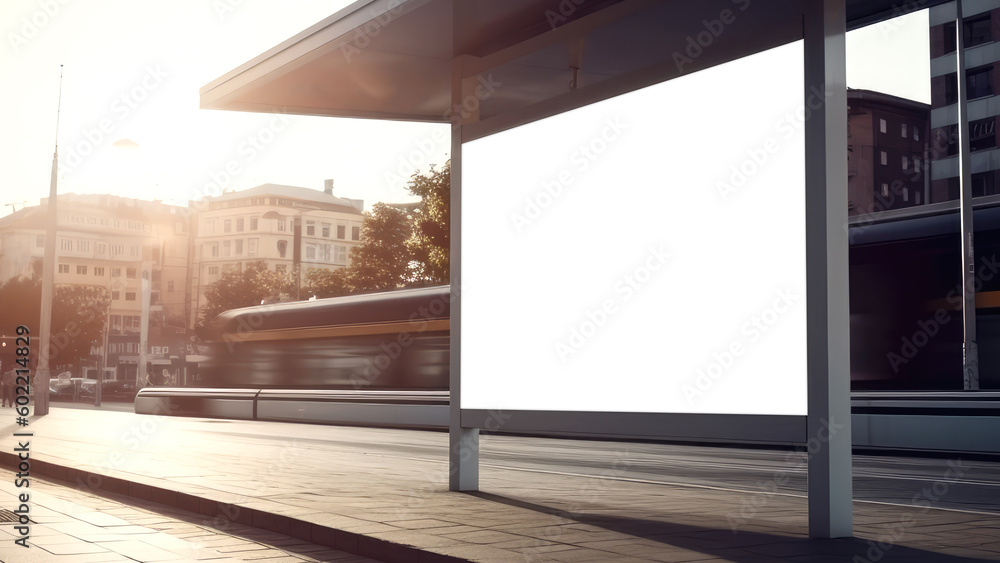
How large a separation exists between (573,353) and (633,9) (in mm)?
2488

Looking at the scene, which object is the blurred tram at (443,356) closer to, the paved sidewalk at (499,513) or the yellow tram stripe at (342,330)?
the yellow tram stripe at (342,330)

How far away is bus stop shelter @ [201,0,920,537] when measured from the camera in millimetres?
5633

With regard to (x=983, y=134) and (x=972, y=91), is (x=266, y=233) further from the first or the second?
(x=983, y=134)

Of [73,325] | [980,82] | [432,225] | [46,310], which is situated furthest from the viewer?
[73,325]

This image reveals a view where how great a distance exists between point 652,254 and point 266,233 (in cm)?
9320

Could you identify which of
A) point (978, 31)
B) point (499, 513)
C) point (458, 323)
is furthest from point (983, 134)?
point (499, 513)

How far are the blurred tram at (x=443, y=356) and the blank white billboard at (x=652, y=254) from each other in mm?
596

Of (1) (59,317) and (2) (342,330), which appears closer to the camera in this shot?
(2) (342,330)

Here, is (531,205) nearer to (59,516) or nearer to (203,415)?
(59,516)

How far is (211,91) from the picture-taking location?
990cm

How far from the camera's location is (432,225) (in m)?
32.3

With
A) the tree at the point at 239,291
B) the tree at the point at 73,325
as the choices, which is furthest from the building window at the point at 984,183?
the tree at the point at 73,325

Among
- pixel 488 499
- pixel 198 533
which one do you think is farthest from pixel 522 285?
pixel 198 533

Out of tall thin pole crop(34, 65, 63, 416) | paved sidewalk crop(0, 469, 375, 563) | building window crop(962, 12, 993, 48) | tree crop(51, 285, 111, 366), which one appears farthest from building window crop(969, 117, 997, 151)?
tree crop(51, 285, 111, 366)
